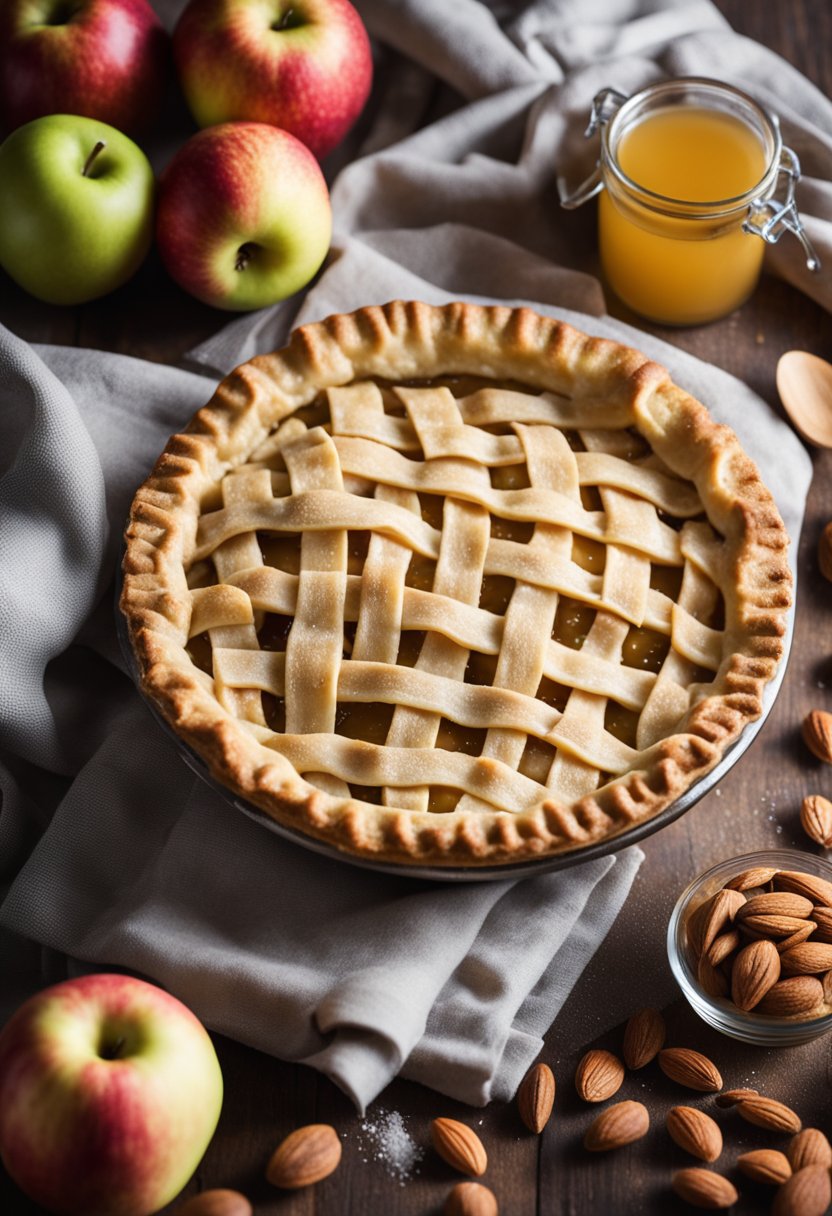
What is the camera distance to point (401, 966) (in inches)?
66.2

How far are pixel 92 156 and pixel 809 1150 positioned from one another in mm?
1614

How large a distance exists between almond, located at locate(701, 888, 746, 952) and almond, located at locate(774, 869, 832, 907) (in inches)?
2.3

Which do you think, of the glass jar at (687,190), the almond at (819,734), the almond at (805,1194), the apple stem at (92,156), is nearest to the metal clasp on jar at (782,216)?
the glass jar at (687,190)

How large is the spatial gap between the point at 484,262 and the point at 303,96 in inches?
14.9

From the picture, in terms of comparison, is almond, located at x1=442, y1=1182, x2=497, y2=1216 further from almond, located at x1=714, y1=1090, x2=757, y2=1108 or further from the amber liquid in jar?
the amber liquid in jar

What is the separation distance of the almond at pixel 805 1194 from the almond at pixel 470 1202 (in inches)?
A: 12.0

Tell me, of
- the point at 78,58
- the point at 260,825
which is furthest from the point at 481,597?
the point at 78,58

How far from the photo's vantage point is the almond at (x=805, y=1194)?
1.56 metres

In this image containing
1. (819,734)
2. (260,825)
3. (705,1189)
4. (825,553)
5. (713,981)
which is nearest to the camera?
(705,1189)

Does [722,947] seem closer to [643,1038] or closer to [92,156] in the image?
[643,1038]

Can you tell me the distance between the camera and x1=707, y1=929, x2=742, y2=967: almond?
5.51 feet

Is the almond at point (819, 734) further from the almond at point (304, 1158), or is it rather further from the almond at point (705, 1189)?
the almond at point (304, 1158)

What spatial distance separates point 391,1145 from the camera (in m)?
1.64

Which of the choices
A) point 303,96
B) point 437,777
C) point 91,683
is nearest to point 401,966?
point 437,777
